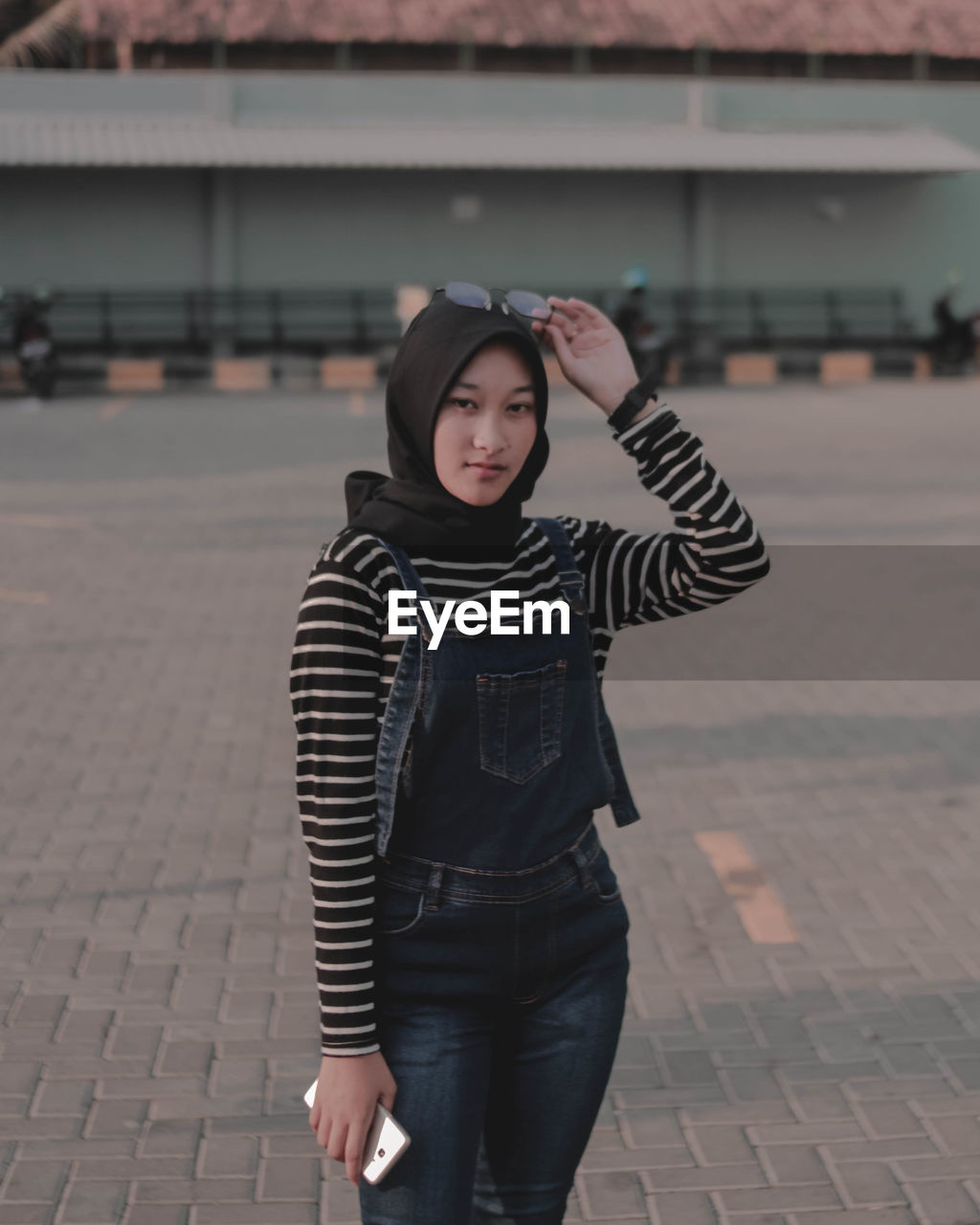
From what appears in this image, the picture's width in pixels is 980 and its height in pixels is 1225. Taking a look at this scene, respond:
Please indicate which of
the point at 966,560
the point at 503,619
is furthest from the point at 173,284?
the point at 503,619

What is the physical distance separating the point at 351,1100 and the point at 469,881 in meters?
0.33

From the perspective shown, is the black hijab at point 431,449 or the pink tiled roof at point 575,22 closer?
Answer: the black hijab at point 431,449

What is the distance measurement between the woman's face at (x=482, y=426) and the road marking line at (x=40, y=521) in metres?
11.6

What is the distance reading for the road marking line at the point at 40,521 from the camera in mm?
13672

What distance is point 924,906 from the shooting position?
18.7ft

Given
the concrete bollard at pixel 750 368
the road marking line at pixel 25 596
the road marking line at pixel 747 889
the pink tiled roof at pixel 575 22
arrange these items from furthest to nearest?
1. the pink tiled roof at pixel 575 22
2. the concrete bollard at pixel 750 368
3. the road marking line at pixel 25 596
4. the road marking line at pixel 747 889

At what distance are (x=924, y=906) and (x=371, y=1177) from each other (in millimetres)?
3671

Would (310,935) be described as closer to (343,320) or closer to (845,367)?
(845,367)

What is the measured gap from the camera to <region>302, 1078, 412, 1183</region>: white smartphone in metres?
2.38

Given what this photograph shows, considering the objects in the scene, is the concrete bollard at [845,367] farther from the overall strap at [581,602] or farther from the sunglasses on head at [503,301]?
the sunglasses on head at [503,301]

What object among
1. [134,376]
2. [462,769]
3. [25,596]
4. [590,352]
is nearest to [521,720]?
[462,769]

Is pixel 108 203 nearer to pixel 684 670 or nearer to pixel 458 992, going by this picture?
pixel 684 670

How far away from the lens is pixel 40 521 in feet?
45.6

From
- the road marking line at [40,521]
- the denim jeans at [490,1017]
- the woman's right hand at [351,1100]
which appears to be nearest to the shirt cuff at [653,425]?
the denim jeans at [490,1017]
